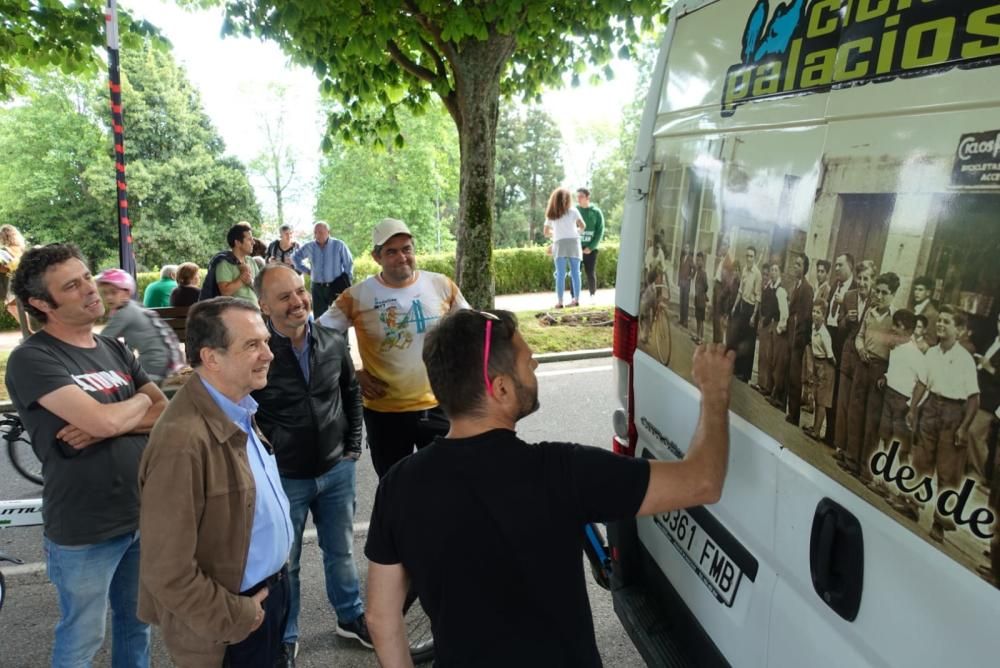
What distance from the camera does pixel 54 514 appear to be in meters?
2.28

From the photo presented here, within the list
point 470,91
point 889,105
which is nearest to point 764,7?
point 889,105

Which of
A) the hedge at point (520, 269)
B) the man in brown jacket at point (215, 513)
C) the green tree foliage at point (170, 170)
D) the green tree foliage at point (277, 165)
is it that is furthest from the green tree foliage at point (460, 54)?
the green tree foliage at point (277, 165)

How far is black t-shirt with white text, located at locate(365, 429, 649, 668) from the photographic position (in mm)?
1457

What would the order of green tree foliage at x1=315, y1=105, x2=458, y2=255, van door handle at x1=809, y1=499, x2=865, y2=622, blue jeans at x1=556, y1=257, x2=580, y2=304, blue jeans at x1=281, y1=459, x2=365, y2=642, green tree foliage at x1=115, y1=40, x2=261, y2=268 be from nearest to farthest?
van door handle at x1=809, y1=499, x2=865, y2=622, blue jeans at x1=281, y1=459, x2=365, y2=642, blue jeans at x1=556, y1=257, x2=580, y2=304, green tree foliage at x1=115, y1=40, x2=261, y2=268, green tree foliage at x1=315, y1=105, x2=458, y2=255

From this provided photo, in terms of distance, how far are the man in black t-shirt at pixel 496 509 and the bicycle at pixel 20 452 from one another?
459 centimetres

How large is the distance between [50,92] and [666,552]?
37.7 metres

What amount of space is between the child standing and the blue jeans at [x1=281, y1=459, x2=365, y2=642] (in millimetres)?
2067

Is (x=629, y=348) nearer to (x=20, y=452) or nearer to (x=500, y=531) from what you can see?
(x=500, y=531)

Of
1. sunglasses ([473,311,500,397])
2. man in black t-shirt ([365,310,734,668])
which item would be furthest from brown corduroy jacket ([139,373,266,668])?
sunglasses ([473,311,500,397])

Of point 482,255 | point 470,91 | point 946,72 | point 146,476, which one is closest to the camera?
point 946,72

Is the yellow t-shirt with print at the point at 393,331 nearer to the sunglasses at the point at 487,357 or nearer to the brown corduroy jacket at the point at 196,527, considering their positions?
the brown corduroy jacket at the point at 196,527

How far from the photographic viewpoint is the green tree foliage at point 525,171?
160 feet

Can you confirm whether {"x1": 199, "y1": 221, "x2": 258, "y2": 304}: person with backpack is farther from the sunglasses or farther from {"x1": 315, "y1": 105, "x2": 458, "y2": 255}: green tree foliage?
{"x1": 315, "y1": 105, "x2": 458, "y2": 255}: green tree foliage

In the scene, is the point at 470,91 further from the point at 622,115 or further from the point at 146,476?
the point at 622,115
